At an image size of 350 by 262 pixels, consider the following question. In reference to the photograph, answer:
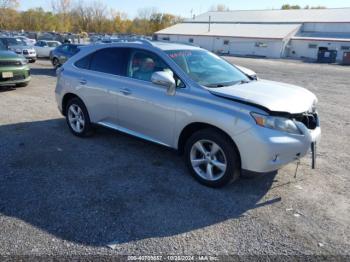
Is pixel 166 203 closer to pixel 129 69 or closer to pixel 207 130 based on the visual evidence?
pixel 207 130

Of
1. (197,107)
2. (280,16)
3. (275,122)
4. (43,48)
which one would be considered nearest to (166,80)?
(197,107)

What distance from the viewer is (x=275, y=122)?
358 centimetres

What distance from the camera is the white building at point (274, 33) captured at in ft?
145

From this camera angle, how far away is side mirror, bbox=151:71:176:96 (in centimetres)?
406

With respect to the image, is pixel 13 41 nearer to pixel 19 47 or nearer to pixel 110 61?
pixel 19 47

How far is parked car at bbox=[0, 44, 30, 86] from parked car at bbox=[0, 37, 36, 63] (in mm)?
9290

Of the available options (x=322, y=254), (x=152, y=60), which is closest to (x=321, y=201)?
(x=322, y=254)

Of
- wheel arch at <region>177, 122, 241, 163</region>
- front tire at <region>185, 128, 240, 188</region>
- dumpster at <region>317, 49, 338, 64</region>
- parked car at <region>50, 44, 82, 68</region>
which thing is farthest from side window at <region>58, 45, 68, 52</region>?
dumpster at <region>317, 49, 338, 64</region>

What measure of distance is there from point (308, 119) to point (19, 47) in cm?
1868

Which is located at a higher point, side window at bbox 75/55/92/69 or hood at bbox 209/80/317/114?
side window at bbox 75/55/92/69

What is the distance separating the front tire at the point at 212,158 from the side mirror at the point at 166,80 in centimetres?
66

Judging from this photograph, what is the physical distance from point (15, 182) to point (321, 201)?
386 centimetres

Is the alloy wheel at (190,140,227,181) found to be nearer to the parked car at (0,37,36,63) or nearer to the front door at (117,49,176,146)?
the front door at (117,49,176,146)

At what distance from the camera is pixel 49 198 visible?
371 centimetres
